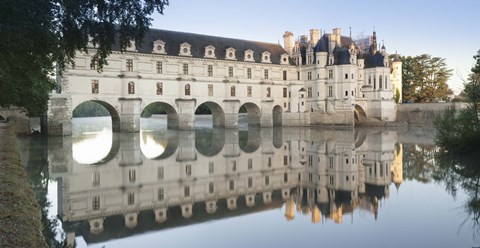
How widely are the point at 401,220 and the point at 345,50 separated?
43.0m

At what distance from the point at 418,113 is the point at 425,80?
12.9 meters

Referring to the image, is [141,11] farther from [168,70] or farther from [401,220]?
[168,70]

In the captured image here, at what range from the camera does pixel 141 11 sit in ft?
38.2

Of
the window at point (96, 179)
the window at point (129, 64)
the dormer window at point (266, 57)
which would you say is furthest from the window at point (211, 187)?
the dormer window at point (266, 57)

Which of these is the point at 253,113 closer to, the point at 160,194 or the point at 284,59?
the point at 284,59

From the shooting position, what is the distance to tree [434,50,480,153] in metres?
18.7

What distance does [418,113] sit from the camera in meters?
53.1

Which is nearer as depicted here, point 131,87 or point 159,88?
point 131,87

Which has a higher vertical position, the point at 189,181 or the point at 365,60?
the point at 365,60

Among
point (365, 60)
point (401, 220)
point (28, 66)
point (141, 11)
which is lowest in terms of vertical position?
point (401, 220)

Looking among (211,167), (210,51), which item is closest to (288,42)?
(210,51)

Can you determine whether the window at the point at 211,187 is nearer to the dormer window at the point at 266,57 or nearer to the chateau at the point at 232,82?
the chateau at the point at 232,82

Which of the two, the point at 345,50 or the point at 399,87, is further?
the point at 399,87

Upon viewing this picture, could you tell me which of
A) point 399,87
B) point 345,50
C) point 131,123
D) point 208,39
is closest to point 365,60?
point 345,50
